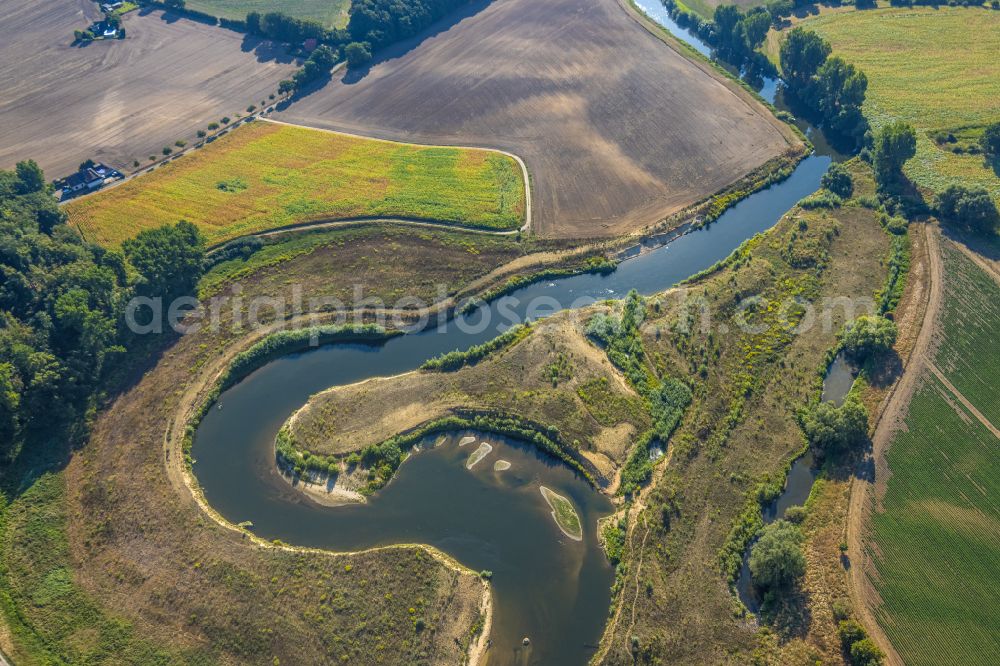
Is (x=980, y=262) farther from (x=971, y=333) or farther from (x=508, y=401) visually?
(x=508, y=401)

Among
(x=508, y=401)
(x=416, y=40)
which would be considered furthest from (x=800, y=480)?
(x=416, y=40)

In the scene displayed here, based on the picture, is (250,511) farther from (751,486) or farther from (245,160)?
(245,160)

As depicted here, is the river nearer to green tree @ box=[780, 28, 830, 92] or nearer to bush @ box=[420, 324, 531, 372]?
bush @ box=[420, 324, 531, 372]

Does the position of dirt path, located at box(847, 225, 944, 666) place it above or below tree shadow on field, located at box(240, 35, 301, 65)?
below

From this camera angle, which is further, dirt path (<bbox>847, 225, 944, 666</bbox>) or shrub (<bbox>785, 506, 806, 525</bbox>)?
shrub (<bbox>785, 506, 806, 525</bbox>)

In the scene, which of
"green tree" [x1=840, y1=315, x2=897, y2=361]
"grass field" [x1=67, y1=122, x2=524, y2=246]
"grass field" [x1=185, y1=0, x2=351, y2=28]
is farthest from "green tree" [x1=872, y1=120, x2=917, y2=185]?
"grass field" [x1=185, y1=0, x2=351, y2=28]

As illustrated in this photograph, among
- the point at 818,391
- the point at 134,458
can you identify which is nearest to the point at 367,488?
the point at 134,458

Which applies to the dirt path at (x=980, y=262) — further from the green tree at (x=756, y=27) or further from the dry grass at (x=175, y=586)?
the dry grass at (x=175, y=586)
